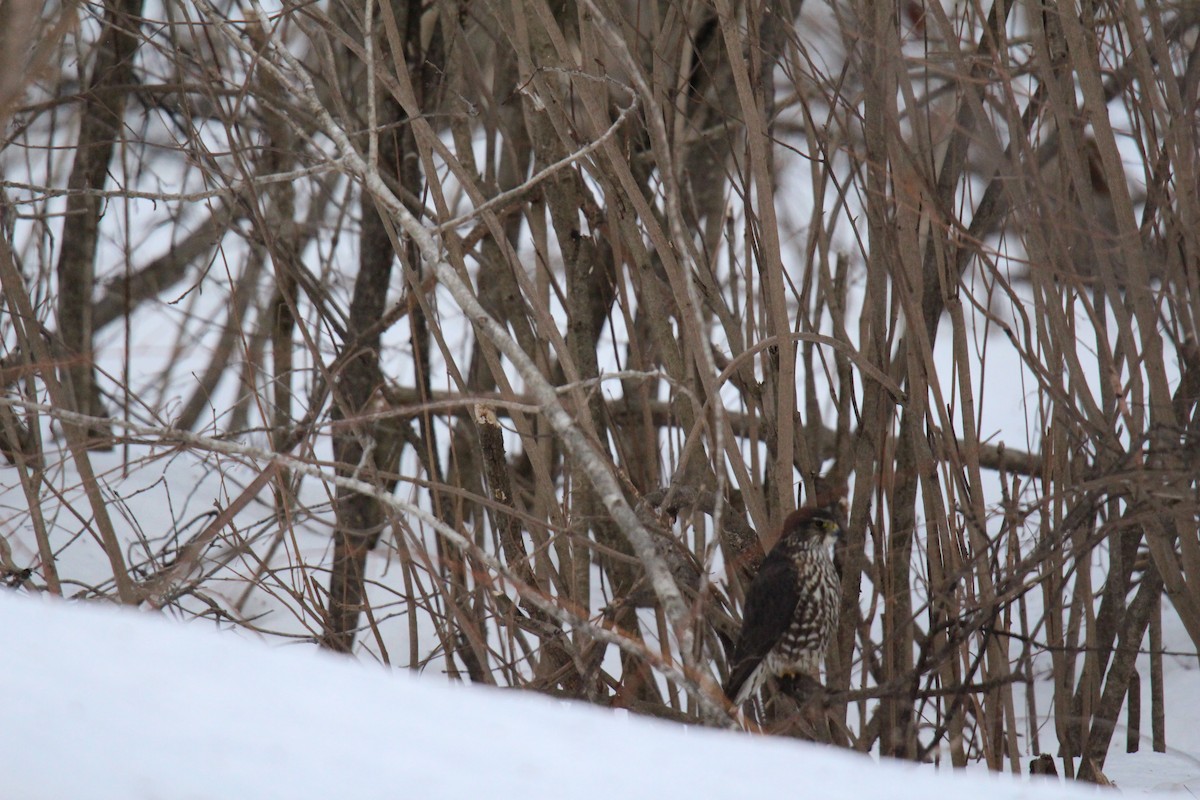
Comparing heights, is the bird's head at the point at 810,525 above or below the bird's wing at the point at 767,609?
above

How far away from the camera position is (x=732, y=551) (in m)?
2.91

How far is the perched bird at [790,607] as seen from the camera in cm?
253

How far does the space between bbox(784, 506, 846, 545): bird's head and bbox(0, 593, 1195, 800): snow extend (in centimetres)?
117

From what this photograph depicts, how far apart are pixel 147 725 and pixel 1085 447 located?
1.80 metres

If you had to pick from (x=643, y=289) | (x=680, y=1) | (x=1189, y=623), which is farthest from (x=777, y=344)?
(x=1189, y=623)

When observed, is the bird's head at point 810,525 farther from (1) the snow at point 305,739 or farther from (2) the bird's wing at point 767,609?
(1) the snow at point 305,739

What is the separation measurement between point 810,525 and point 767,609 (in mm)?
206

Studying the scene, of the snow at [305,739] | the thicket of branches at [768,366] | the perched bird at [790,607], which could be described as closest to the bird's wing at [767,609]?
the perched bird at [790,607]

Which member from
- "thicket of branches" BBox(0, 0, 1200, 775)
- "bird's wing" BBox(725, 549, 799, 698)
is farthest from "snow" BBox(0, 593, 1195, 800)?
"bird's wing" BBox(725, 549, 799, 698)

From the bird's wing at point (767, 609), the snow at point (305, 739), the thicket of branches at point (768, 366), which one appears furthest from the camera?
the bird's wing at point (767, 609)

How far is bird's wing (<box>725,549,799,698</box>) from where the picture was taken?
2504 mm

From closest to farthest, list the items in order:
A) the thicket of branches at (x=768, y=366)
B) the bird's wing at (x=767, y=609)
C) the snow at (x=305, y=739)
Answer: the snow at (x=305, y=739) → the thicket of branches at (x=768, y=366) → the bird's wing at (x=767, y=609)

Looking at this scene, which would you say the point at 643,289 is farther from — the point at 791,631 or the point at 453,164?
the point at 791,631

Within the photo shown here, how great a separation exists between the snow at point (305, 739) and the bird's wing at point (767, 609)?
1069 millimetres
